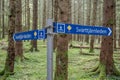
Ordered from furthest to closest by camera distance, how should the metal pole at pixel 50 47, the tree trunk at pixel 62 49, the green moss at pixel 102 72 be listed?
the green moss at pixel 102 72
the tree trunk at pixel 62 49
the metal pole at pixel 50 47

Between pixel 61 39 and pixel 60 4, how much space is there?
1072mm

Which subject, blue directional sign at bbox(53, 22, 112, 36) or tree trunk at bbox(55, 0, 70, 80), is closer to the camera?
blue directional sign at bbox(53, 22, 112, 36)

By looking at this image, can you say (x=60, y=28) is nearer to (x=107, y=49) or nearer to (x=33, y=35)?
(x=33, y=35)

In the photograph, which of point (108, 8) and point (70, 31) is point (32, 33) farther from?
point (108, 8)

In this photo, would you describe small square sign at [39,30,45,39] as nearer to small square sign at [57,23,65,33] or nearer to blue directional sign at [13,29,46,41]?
blue directional sign at [13,29,46,41]

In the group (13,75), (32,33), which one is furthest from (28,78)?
(32,33)

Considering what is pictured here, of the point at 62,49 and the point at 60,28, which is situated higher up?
the point at 60,28

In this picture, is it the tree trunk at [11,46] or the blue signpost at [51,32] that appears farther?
the tree trunk at [11,46]

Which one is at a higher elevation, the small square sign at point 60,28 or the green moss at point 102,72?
the small square sign at point 60,28

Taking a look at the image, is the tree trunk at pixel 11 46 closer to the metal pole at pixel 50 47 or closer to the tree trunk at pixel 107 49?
the tree trunk at pixel 107 49

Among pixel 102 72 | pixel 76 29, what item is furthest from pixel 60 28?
pixel 102 72

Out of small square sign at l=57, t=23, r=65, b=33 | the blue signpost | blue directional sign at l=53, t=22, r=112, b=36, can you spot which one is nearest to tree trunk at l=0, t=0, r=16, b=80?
the blue signpost

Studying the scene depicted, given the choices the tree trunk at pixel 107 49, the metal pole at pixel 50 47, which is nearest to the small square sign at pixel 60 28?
the metal pole at pixel 50 47

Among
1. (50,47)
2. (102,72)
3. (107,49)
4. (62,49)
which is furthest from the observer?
(107,49)
